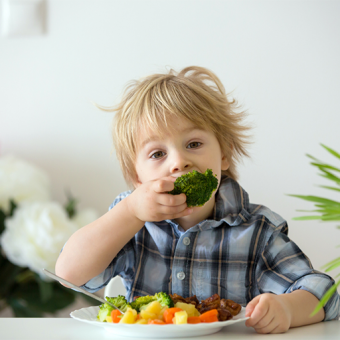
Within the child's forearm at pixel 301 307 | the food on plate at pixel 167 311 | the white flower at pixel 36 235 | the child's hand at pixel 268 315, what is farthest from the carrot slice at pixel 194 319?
the white flower at pixel 36 235

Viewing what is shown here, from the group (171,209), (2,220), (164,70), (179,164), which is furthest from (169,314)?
(164,70)

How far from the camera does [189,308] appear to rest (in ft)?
2.31

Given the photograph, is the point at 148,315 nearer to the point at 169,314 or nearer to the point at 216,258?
the point at 169,314

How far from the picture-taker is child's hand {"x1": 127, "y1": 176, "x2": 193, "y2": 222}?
0.88 m

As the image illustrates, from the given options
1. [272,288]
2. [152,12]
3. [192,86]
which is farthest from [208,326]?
[152,12]

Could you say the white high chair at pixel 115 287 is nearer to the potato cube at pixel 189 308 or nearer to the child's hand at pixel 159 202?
the child's hand at pixel 159 202

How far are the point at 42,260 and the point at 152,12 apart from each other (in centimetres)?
132

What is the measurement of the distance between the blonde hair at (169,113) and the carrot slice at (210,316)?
0.51m

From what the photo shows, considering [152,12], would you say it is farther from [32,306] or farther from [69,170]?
[32,306]

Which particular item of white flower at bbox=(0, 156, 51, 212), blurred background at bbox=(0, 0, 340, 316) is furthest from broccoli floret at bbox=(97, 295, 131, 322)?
blurred background at bbox=(0, 0, 340, 316)

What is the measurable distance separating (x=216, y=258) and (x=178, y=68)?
3.87 ft

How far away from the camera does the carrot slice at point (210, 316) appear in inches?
26.1

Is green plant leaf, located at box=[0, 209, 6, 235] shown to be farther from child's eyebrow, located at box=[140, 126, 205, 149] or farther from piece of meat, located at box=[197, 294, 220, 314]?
piece of meat, located at box=[197, 294, 220, 314]

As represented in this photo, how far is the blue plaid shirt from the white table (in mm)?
251
